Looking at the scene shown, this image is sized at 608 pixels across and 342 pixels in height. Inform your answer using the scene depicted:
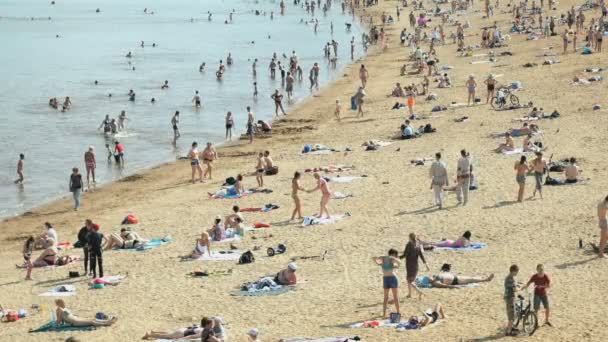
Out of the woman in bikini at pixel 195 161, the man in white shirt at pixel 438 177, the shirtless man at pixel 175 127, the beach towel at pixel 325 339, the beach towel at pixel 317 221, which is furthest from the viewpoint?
the shirtless man at pixel 175 127

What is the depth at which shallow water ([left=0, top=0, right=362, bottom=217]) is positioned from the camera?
108ft

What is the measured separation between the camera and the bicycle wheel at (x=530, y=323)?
1336 centimetres

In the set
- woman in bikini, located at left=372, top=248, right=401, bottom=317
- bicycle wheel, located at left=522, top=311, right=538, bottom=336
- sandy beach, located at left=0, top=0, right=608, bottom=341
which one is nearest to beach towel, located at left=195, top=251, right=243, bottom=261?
sandy beach, located at left=0, top=0, right=608, bottom=341

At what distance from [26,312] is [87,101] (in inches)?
1161

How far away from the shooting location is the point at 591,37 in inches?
1710

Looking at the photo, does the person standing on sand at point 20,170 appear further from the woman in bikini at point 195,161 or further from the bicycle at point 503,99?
the bicycle at point 503,99

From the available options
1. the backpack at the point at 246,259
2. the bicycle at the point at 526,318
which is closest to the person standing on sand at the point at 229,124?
the backpack at the point at 246,259

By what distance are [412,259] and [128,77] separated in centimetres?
4028

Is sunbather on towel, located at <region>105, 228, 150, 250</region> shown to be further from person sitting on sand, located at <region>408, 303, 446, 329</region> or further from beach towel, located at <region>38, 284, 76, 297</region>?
person sitting on sand, located at <region>408, 303, 446, 329</region>

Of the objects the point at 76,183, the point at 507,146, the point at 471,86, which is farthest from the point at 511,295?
the point at 471,86

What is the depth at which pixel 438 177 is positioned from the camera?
20422 millimetres

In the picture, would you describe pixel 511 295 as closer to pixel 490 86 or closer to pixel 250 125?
pixel 490 86

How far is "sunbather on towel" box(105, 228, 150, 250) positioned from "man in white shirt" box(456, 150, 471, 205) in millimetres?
6831

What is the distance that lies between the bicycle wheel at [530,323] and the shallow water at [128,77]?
16.7 metres
